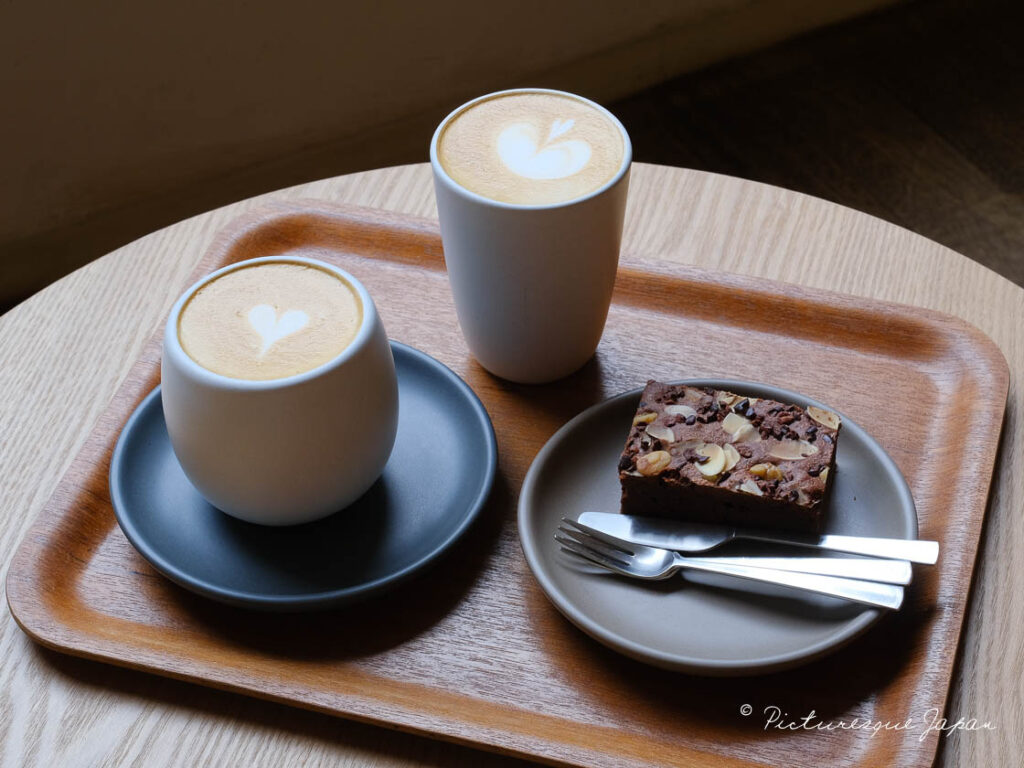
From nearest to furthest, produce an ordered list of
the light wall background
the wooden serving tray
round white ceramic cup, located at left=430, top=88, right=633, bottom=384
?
1. the wooden serving tray
2. round white ceramic cup, located at left=430, top=88, right=633, bottom=384
3. the light wall background

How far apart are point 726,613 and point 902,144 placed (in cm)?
159

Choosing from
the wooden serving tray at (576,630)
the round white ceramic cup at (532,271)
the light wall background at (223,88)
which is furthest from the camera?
the light wall background at (223,88)

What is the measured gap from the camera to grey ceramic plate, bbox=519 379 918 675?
0.62 metres

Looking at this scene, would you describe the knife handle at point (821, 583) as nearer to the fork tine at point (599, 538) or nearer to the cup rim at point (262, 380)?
the fork tine at point (599, 538)

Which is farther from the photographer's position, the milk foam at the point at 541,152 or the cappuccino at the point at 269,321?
the milk foam at the point at 541,152

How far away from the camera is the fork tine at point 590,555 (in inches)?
26.9

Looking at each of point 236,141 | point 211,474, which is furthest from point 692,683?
point 236,141

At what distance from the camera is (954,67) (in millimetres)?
2176

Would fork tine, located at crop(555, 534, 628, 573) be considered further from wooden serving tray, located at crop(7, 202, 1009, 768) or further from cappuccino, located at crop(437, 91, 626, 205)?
cappuccino, located at crop(437, 91, 626, 205)

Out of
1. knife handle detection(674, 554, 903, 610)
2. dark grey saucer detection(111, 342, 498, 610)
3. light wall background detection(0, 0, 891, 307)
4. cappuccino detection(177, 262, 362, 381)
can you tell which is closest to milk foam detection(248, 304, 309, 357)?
cappuccino detection(177, 262, 362, 381)

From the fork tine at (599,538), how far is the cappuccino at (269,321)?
19 cm

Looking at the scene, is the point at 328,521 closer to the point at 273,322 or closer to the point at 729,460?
the point at 273,322

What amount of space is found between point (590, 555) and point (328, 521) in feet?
0.58

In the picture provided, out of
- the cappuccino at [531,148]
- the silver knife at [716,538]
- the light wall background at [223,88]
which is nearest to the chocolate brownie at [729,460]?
the silver knife at [716,538]
